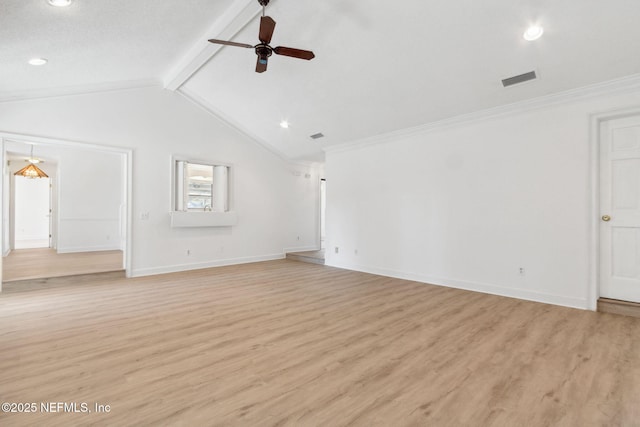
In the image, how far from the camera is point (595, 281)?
362 centimetres

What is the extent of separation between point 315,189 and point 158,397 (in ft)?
23.6

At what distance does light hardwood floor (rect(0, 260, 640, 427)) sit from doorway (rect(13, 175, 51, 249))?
805 cm

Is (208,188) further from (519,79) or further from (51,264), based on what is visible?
(519,79)

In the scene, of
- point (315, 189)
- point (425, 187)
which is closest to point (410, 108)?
point (425, 187)

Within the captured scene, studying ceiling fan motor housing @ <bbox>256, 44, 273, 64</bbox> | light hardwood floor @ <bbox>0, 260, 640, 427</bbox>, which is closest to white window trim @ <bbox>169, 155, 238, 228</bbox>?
light hardwood floor @ <bbox>0, 260, 640, 427</bbox>

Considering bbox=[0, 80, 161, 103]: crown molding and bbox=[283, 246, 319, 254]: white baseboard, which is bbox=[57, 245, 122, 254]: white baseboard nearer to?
bbox=[0, 80, 161, 103]: crown molding

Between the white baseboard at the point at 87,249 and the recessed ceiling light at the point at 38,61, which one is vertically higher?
the recessed ceiling light at the point at 38,61

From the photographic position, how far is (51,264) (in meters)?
6.07

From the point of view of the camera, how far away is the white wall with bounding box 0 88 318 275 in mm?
4898

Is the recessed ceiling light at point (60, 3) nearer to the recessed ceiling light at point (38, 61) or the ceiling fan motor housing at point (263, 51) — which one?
the recessed ceiling light at point (38, 61)

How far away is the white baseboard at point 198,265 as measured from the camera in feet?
18.5

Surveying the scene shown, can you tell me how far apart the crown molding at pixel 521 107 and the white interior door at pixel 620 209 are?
41 centimetres

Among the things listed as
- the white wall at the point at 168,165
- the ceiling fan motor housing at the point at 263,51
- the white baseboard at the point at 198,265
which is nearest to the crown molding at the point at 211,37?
the white wall at the point at 168,165

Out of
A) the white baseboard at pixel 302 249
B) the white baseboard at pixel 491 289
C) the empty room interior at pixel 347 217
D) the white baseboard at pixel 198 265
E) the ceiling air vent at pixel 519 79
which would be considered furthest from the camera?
the white baseboard at pixel 302 249
